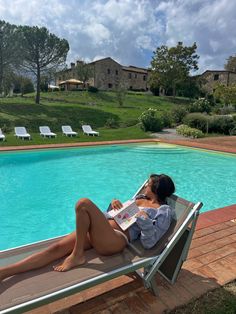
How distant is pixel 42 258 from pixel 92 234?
1.57 feet

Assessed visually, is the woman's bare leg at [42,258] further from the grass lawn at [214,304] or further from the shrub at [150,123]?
the shrub at [150,123]

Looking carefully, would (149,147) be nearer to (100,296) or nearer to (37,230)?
(37,230)

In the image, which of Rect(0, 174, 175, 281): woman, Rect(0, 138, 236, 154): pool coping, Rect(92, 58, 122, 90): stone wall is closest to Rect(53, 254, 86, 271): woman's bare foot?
Rect(0, 174, 175, 281): woman

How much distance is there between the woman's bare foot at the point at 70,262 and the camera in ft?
8.06

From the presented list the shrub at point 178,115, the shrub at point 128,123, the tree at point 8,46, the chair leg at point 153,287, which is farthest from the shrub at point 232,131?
the chair leg at point 153,287

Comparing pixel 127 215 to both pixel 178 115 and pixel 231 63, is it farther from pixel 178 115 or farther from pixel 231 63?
pixel 231 63

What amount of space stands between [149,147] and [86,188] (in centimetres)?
785

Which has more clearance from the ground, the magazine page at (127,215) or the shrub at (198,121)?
the shrub at (198,121)

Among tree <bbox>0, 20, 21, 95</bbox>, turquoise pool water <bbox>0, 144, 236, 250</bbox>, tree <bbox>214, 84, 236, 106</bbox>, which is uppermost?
tree <bbox>0, 20, 21, 95</bbox>

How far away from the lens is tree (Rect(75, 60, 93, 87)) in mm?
49487

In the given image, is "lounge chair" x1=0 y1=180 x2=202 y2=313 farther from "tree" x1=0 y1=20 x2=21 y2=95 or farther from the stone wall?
the stone wall

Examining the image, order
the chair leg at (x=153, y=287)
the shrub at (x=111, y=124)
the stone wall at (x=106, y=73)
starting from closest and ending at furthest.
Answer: the chair leg at (x=153, y=287), the shrub at (x=111, y=124), the stone wall at (x=106, y=73)

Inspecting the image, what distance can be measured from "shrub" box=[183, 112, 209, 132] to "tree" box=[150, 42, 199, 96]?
25283 millimetres

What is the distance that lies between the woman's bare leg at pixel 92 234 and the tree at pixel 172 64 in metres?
45.8
